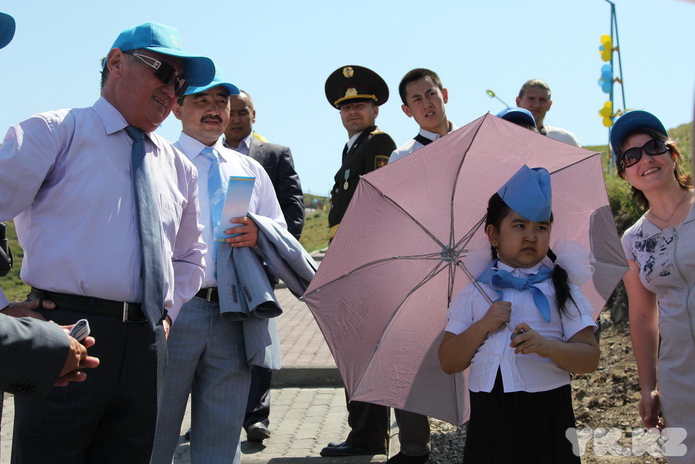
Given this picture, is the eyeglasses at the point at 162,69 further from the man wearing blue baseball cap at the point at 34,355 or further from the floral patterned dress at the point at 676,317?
the floral patterned dress at the point at 676,317

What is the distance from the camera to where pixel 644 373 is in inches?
158

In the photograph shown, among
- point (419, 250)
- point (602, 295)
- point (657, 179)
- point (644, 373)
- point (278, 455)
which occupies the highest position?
point (657, 179)

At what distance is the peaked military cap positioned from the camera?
5.90 meters

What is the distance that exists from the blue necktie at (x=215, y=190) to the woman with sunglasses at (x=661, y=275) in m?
2.23

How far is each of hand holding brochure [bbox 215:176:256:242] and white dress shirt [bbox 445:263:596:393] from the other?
157 centimetres

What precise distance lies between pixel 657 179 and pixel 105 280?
8.63 feet

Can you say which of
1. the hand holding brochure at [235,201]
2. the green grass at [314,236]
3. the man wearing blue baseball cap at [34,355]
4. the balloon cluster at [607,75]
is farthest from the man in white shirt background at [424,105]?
the green grass at [314,236]

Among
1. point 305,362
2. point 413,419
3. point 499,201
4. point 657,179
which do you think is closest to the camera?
point 499,201

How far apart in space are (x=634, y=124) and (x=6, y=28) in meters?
2.91

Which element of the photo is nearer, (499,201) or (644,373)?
(499,201)

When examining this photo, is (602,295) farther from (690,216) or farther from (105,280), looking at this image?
(105,280)

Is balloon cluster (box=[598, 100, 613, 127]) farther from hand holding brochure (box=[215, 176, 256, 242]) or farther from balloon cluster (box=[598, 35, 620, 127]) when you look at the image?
hand holding brochure (box=[215, 176, 256, 242])

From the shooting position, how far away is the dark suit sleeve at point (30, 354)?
2.37 meters

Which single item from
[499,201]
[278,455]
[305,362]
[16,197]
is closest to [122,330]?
[16,197]
